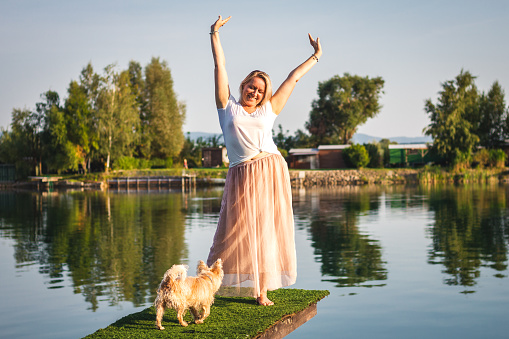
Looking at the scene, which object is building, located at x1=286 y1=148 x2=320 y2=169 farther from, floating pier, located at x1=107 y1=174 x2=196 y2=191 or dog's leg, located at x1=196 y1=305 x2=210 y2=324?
dog's leg, located at x1=196 y1=305 x2=210 y2=324

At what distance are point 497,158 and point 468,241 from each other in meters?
40.1

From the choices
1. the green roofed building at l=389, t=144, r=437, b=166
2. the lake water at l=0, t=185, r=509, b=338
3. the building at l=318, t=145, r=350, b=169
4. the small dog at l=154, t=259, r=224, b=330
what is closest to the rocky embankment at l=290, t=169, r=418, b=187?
the building at l=318, t=145, r=350, b=169

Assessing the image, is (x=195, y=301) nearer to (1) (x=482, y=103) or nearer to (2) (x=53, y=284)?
(2) (x=53, y=284)

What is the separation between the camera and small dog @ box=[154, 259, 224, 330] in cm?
437

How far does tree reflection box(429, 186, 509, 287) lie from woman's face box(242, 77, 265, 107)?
554 cm

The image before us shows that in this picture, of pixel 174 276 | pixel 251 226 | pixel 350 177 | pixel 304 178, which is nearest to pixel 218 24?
pixel 251 226

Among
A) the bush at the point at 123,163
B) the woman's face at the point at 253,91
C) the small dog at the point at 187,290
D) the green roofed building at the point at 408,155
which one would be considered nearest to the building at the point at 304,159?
the green roofed building at the point at 408,155

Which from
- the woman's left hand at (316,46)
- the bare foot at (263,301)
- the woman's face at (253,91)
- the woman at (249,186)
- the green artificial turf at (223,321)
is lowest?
the green artificial turf at (223,321)

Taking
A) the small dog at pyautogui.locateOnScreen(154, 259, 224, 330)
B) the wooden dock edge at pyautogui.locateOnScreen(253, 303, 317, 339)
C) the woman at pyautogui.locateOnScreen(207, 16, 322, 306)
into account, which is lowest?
the wooden dock edge at pyautogui.locateOnScreen(253, 303, 317, 339)

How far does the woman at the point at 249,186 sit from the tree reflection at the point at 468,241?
5.03 metres

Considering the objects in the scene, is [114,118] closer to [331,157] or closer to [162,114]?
[162,114]

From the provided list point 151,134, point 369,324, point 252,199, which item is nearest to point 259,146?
point 252,199

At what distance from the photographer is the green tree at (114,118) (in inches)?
2002

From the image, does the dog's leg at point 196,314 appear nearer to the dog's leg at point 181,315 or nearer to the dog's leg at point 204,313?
the dog's leg at point 204,313
